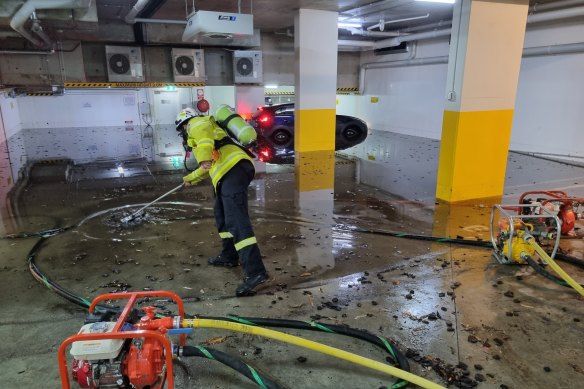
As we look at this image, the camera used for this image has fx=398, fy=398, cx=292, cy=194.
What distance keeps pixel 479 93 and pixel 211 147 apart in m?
4.33

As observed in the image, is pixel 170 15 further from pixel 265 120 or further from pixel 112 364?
pixel 112 364

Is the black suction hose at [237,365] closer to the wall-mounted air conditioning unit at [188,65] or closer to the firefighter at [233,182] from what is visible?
the firefighter at [233,182]

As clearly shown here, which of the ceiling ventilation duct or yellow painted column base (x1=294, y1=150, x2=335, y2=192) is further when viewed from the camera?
A: yellow painted column base (x1=294, y1=150, x2=335, y2=192)

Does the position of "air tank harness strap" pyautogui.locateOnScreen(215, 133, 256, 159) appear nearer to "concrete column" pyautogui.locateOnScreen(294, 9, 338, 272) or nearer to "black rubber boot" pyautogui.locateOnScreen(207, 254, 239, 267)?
"black rubber boot" pyautogui.locateOnScreen(207, 254, 239, 267)

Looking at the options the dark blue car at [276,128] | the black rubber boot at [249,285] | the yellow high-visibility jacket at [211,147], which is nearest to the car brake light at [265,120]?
the dark blue car at [276,128]

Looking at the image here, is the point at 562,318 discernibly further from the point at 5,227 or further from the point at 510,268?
the point at 5,227

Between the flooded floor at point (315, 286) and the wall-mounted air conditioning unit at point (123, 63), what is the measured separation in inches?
294

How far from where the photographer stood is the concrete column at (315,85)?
9703 mm

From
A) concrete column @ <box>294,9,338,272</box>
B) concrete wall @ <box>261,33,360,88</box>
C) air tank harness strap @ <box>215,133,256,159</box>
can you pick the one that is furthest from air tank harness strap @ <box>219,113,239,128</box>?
concrete wall @ <box>261,33,360,88</box>

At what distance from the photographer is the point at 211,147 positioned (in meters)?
3.38

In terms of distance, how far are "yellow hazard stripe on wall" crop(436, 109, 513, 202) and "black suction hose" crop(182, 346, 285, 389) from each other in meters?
4.68

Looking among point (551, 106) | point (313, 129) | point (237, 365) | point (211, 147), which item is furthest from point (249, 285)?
point (551, 106)

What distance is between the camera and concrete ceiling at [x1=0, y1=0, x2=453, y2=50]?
722cm

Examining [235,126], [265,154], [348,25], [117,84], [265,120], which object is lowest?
[265,154]
